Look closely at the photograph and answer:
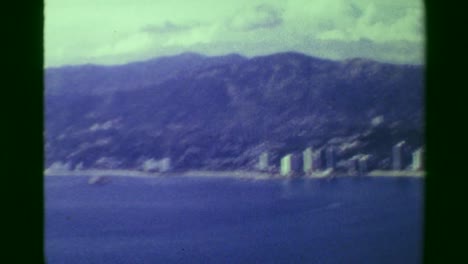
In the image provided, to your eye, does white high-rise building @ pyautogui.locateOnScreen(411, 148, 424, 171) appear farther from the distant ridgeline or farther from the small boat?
the small boat

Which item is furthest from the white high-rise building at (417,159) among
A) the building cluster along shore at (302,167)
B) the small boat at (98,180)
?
the small boat at (98,180)

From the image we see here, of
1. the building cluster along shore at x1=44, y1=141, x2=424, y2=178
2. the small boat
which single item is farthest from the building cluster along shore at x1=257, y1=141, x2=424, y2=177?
the small boat

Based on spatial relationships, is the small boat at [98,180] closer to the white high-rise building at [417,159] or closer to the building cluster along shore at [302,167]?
the building cluster along shore at [302,167]

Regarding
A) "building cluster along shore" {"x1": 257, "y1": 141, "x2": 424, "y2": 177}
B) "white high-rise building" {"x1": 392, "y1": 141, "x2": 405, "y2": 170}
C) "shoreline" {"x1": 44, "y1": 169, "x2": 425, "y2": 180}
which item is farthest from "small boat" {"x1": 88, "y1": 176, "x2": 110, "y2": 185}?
"white high-rise building" {"x1": 392, "y1": 141, "x2": 405, "y2": 170}

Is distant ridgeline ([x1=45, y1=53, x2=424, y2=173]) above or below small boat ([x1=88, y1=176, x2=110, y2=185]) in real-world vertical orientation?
above

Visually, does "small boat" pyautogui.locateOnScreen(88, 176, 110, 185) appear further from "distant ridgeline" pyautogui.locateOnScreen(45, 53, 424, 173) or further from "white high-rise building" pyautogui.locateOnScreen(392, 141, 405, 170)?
"white high-rise building" pyautogui.locateOnScreen(392, 141, 405, 170)

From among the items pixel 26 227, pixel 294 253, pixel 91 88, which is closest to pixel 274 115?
pixel 294 253
